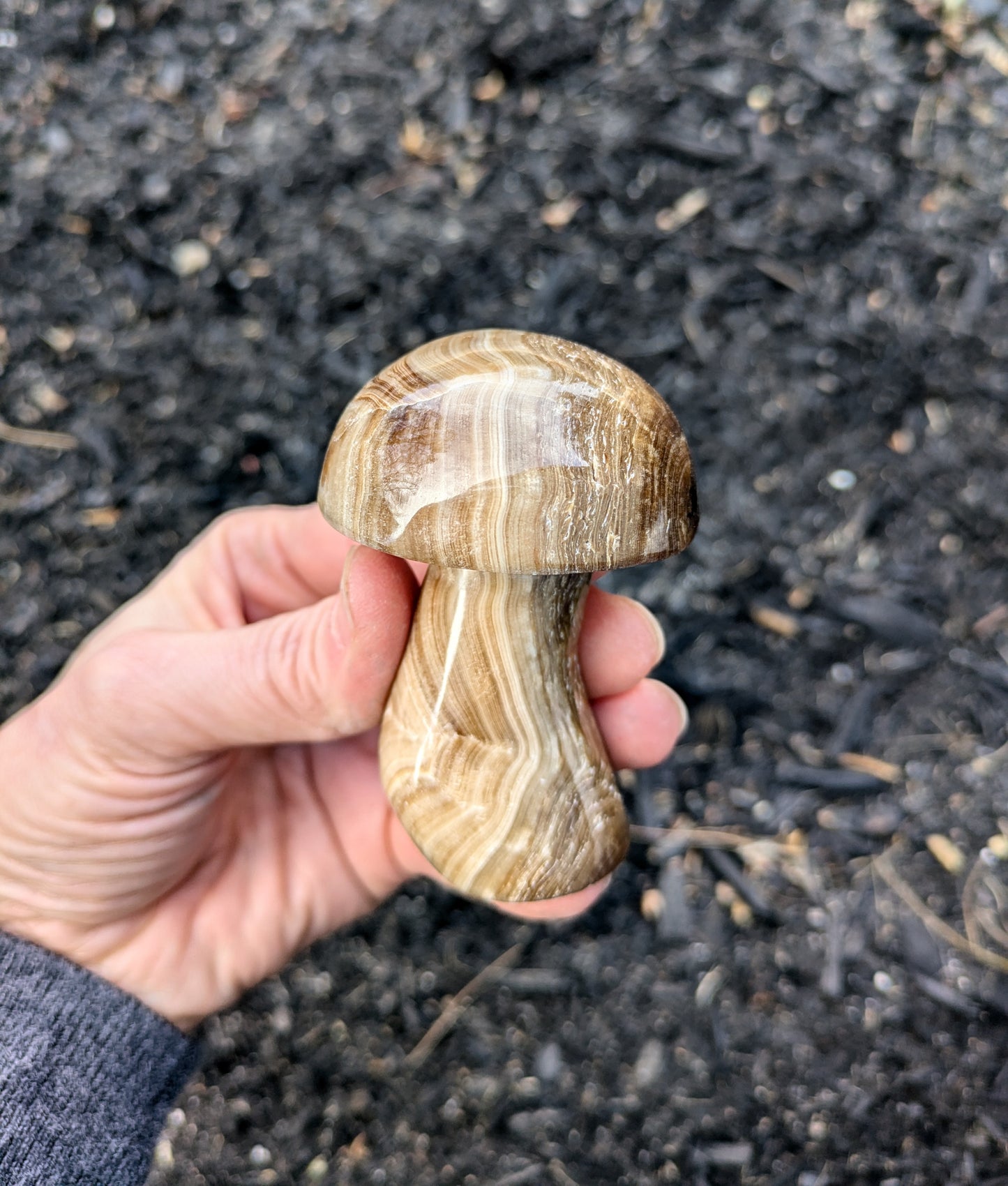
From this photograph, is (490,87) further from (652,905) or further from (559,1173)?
(559,1173)

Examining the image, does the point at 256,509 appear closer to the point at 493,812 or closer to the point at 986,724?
the point at 493,812

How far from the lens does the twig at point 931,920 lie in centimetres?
222

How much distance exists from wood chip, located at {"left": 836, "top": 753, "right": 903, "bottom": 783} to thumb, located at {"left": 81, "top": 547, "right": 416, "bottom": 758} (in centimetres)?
123

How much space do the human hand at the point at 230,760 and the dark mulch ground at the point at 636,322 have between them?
33 centimetres

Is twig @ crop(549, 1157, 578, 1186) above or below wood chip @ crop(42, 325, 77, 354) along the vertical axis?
below

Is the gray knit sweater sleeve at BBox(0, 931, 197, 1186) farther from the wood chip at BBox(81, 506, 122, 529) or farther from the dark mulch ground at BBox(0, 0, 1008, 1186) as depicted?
the wood chip at BBox(81, 506, 122, 529)

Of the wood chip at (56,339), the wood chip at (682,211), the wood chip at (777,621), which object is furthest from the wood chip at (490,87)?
the wood chip at (777,621)

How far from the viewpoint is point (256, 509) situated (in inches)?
83.6

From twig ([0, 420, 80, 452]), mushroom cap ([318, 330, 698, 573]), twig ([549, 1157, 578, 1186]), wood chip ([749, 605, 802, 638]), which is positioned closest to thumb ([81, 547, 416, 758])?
mushroom cap ([318, 330, 698, 573])

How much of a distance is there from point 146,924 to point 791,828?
4.62ft

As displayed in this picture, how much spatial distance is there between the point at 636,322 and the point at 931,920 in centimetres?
154

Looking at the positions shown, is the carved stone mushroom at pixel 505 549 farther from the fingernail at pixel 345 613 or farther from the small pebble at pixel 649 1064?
the small pebble at pixel 649 1064

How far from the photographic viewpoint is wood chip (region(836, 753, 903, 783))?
2.32 m

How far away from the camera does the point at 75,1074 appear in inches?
67.3
